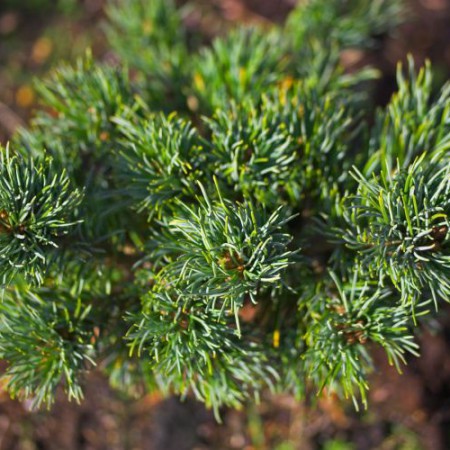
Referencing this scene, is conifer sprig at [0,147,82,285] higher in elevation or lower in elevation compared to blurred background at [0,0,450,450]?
higher

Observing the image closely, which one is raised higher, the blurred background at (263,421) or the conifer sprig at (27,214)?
the conifer sprig at (27,214)

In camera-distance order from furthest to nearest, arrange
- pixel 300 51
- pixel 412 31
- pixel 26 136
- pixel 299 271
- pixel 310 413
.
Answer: pixel 412 31, pixel 310 413, pixel 300 51, pixel 26 136, pixel 299 271

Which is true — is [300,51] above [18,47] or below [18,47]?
below

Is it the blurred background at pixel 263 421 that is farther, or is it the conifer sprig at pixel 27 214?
the blurred background at pixel 263 421

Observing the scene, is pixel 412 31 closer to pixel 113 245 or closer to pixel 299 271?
pixel 299 271

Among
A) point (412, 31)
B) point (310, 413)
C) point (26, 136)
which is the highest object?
point (26, 136)

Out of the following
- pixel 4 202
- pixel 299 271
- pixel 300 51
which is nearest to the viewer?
pixel 4 202

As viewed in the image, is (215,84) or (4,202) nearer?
(4,202)

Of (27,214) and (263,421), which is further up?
(27,214)

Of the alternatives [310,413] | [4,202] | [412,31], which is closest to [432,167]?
[4,202]

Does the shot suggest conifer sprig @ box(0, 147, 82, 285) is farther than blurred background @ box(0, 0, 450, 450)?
No

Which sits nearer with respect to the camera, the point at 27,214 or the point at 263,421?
the point at 27,214
